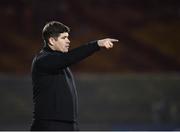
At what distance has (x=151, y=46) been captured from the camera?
1139 centimetres

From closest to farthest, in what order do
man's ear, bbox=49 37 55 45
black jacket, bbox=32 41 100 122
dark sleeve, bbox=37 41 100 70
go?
dark sleeve, bbox=37 41 100 70 → black jacket, bbox=32 41 100 122 → man's ear, bbox=49 37 55 45

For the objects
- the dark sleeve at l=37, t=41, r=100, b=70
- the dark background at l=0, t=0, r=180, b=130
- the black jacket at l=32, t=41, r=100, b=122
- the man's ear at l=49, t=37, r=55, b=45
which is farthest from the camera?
the dark background at l=0, t=0, r=180, b=130

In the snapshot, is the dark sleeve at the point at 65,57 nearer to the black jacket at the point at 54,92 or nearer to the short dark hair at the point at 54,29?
the black jacket at the point at 54,92

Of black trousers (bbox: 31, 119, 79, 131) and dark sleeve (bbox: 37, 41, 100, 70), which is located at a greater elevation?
dark sleeve (bbox: 37, 41, 100, 70)

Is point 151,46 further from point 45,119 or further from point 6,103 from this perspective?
point 45,119

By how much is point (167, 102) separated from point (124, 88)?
84cm

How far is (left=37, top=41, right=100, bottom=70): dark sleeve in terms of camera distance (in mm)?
3586

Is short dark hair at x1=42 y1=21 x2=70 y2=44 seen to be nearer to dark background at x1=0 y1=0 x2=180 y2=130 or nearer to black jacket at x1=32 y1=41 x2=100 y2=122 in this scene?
black jacket at x1=32 y1=41 x2=100 y2=122

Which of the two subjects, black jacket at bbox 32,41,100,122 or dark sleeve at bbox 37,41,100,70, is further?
black jacket at bbox 32,41,100,122

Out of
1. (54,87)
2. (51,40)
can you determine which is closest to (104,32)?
(51,40)

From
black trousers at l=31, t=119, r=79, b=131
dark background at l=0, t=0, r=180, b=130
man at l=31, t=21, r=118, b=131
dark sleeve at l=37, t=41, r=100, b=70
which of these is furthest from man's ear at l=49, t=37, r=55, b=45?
dark background at l=0, t=0, r=180, b=130

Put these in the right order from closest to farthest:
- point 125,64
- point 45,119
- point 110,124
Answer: point 45,119, point 110,124, point 125,64

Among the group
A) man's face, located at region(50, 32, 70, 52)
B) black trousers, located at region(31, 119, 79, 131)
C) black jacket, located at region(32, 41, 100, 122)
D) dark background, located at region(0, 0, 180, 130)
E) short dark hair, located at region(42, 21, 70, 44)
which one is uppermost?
dark background, located at region(0, 0, 180, 130)

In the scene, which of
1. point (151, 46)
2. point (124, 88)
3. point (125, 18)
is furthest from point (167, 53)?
point (124, 88)
